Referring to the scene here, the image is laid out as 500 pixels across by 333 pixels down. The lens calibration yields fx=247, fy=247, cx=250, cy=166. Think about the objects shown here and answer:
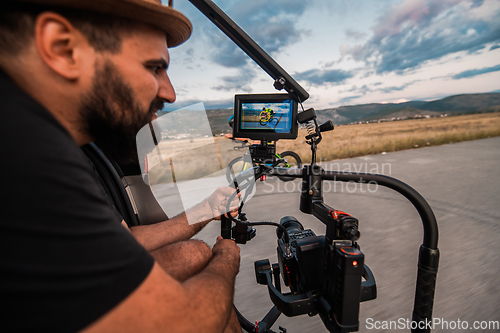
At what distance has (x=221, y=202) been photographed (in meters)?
1.38

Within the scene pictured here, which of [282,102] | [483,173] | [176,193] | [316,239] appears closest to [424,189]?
[483,173]

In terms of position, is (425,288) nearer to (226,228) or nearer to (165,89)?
(226,228)

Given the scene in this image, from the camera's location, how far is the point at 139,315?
1.76 feet

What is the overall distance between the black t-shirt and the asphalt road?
66.5 inches

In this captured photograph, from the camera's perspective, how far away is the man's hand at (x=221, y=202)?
129 cm

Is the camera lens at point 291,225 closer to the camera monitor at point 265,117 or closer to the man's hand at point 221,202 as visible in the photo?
the man's hand at point 221,202

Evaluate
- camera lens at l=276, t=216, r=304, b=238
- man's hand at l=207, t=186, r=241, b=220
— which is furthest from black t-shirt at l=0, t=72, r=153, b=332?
camera lens at l=276, t=216, r=304, b=238

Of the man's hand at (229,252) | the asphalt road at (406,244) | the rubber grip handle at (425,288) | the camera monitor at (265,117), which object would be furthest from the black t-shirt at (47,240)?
the asphalt road at (406,244)

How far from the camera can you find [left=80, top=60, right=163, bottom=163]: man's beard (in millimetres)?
679

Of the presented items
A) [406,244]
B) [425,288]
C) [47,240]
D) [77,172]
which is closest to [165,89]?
[77,172]

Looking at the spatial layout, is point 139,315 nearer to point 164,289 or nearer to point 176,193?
point 164,289

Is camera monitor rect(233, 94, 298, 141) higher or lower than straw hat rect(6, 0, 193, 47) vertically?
lower

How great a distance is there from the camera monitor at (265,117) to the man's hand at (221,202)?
0.65 m

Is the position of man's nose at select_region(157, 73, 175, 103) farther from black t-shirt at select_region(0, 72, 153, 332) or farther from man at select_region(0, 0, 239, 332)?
black t-shirt at select_region(0, 72, 153, 332)
